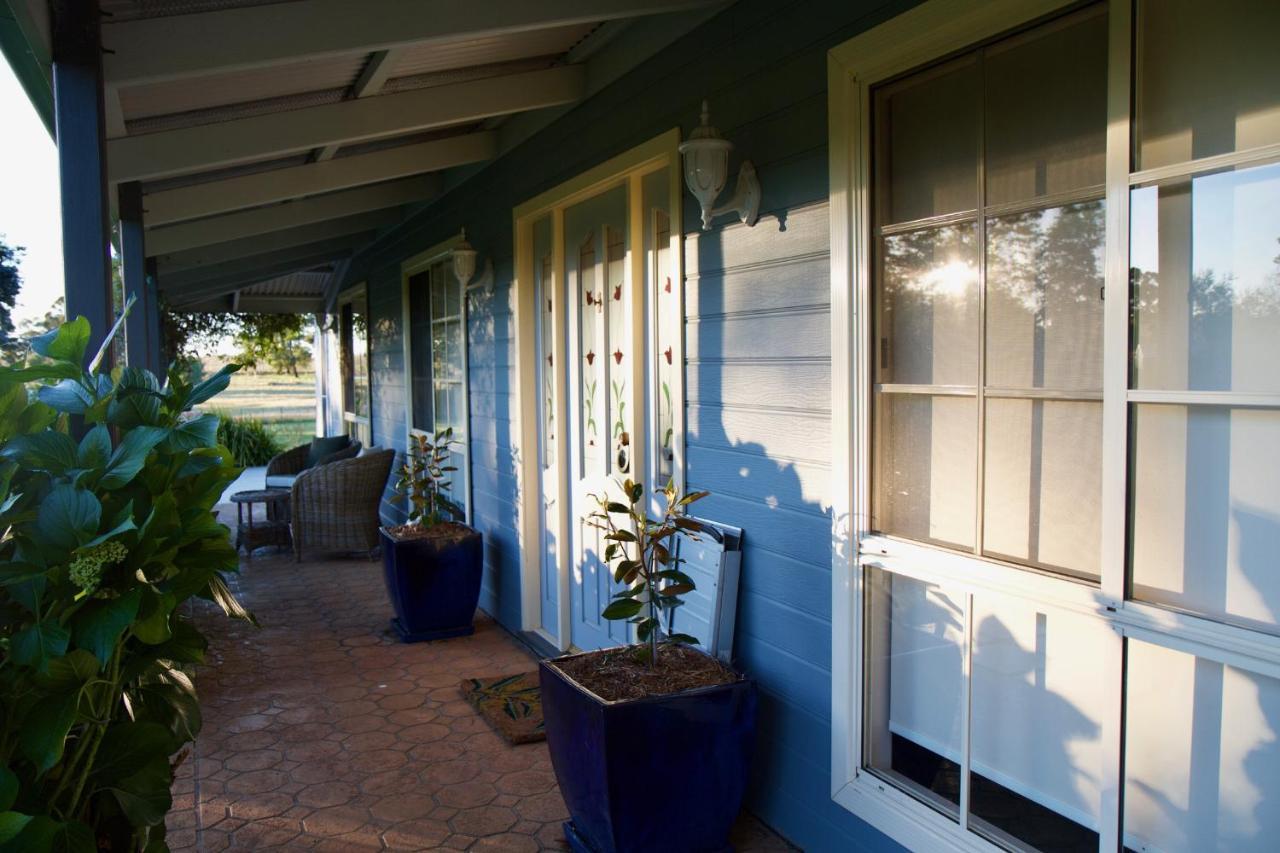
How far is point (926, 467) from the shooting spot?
219 centimetres

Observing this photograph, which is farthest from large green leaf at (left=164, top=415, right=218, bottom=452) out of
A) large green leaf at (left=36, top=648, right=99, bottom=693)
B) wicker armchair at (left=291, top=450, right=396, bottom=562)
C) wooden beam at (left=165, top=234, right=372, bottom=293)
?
wooden beam at (left=165, top=234, right=372, bottom=293)

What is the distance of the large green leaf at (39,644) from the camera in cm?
139

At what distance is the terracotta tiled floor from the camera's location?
2.77 m

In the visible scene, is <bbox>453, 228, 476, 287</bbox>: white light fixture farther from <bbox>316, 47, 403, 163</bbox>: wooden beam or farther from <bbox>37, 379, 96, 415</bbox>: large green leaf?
<bbox>37, 379, 96, 415</bbox>: large green leaf

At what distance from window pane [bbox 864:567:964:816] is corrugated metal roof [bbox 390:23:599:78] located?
235cm

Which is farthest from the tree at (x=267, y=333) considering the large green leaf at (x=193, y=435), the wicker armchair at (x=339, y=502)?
the large green leaf at (x=193, y=435)

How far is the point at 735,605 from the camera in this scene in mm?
2811

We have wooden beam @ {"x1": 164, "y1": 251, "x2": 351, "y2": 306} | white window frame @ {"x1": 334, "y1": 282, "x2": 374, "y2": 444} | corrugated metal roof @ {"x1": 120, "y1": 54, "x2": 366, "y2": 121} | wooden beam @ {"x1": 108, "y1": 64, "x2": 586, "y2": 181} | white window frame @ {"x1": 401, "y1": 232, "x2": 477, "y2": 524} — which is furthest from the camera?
wooden beam @ {"x1": 164, "y1": 251, "x2": 351, "y2": 306}

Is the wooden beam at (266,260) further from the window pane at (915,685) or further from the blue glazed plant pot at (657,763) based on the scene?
the window pane at (915,685)

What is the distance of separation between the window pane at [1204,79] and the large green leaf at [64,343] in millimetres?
1934

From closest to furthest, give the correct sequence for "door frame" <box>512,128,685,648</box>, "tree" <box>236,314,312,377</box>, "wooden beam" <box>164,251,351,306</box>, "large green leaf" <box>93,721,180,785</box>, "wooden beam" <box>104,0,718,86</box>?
"large green leaf" <box>93,721,180,785</box> < "wooden beam" <box>104,0,718,86</box> < "door frame" <box>512,128,685,648</box> < "wooden beam" <box>164,251,351,306</box> < "tree" <box>236,314,312,377</box>

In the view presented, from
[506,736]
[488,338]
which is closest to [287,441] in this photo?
[488,338]

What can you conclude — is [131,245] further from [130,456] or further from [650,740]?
[650,740]

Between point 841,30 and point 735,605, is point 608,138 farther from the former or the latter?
point 735,605
